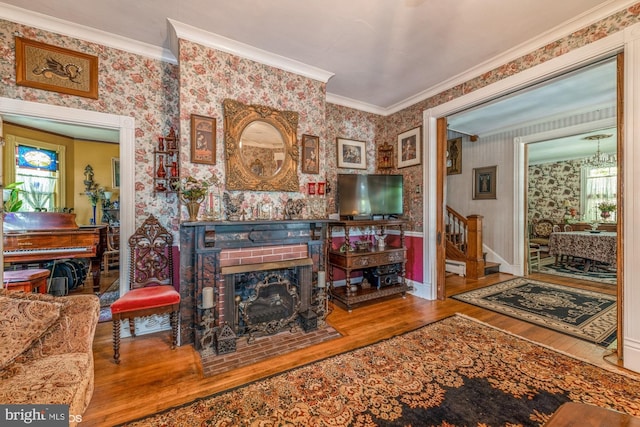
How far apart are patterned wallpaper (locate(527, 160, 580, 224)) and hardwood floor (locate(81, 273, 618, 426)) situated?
256 inches

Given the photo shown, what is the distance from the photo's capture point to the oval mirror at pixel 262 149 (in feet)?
9.25

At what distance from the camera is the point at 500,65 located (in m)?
2.96

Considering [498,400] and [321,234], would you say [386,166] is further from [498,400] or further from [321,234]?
[498,400]

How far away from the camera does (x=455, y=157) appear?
6.11m

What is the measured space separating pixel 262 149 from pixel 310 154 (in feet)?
2.01

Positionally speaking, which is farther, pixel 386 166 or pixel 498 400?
pixel 386 166

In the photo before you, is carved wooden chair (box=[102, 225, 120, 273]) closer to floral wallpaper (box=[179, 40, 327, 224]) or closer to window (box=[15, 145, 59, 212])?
window (box=[15, 145, 59, 212])

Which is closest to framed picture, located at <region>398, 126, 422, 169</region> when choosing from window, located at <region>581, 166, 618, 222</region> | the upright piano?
the upright piano

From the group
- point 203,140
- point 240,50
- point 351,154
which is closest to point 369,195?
point 351,154

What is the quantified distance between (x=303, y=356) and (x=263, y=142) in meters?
2.23

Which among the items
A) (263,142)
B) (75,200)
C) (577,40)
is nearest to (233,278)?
(263,142)

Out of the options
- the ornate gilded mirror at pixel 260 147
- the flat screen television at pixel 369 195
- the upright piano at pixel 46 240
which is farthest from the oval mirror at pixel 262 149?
the upright piano at pixel 46 240

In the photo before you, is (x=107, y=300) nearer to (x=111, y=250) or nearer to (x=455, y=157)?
(x=111, y=250)

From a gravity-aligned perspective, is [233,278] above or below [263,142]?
below
